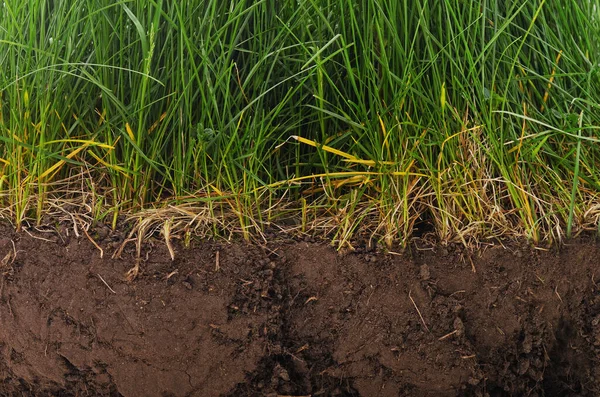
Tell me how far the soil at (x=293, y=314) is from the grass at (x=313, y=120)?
1.9 inches

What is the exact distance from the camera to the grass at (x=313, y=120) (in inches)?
42.9

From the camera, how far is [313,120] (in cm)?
115

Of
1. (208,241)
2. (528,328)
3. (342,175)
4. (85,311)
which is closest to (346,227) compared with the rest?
(342,175)

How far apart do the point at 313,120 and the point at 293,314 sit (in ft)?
1.16

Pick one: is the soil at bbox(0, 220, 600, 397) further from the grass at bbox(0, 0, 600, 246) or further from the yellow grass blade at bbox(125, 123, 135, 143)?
the yellow grass blade at bbox(125, 123, 135, 143)

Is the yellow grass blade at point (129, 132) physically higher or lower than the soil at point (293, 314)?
higher

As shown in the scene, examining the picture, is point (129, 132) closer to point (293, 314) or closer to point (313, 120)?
point (313, 120)

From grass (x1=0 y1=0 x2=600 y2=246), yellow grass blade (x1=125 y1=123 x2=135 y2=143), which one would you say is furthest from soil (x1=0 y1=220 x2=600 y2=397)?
yellow grass blade (x1=125 y1=123 x2=135 y2=143)

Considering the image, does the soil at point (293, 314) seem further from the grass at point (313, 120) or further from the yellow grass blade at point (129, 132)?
the yellow grass blade at point (129, 132)

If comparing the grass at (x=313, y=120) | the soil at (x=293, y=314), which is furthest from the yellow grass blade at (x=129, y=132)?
the soil at (x=293, y=314)

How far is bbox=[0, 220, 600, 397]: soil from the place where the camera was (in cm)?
106

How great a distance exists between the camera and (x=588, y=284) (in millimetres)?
1113

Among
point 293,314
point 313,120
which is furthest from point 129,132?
point 293,314

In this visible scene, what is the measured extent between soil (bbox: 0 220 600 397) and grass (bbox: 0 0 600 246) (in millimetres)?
49
